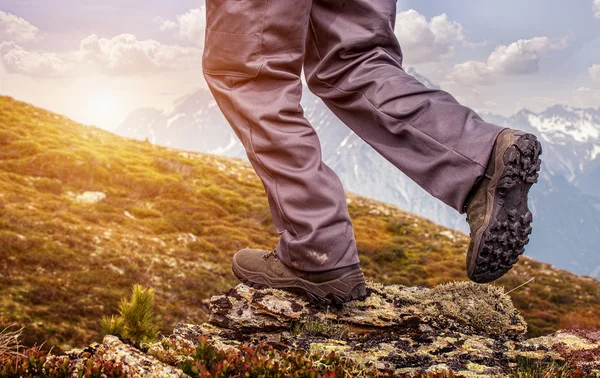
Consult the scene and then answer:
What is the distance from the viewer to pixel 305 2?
12.0ft

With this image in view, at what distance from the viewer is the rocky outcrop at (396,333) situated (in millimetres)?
3092

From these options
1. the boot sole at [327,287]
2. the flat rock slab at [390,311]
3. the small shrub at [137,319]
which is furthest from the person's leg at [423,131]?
the small shrub at [137,319]

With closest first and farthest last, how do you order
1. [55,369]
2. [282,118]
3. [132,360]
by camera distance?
[55,369] → [132,360] → [282,118]

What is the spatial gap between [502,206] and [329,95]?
4.98 feet

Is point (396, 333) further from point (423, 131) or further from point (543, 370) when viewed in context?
point (423, 131)

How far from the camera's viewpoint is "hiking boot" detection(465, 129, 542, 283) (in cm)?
317

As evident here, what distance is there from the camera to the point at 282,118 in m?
3.73

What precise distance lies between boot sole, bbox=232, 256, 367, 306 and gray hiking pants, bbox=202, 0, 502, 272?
0.12 meters

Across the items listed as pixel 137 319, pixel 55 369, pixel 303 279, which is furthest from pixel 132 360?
pixel 137 319

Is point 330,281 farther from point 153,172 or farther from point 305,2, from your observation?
point 153,172

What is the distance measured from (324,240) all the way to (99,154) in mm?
19850

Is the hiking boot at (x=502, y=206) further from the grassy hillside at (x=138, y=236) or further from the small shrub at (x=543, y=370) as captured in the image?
the grassy hillside at (x=138, y=236)

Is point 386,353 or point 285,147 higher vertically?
point 285,147

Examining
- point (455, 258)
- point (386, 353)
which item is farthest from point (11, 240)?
point (455, 258)
